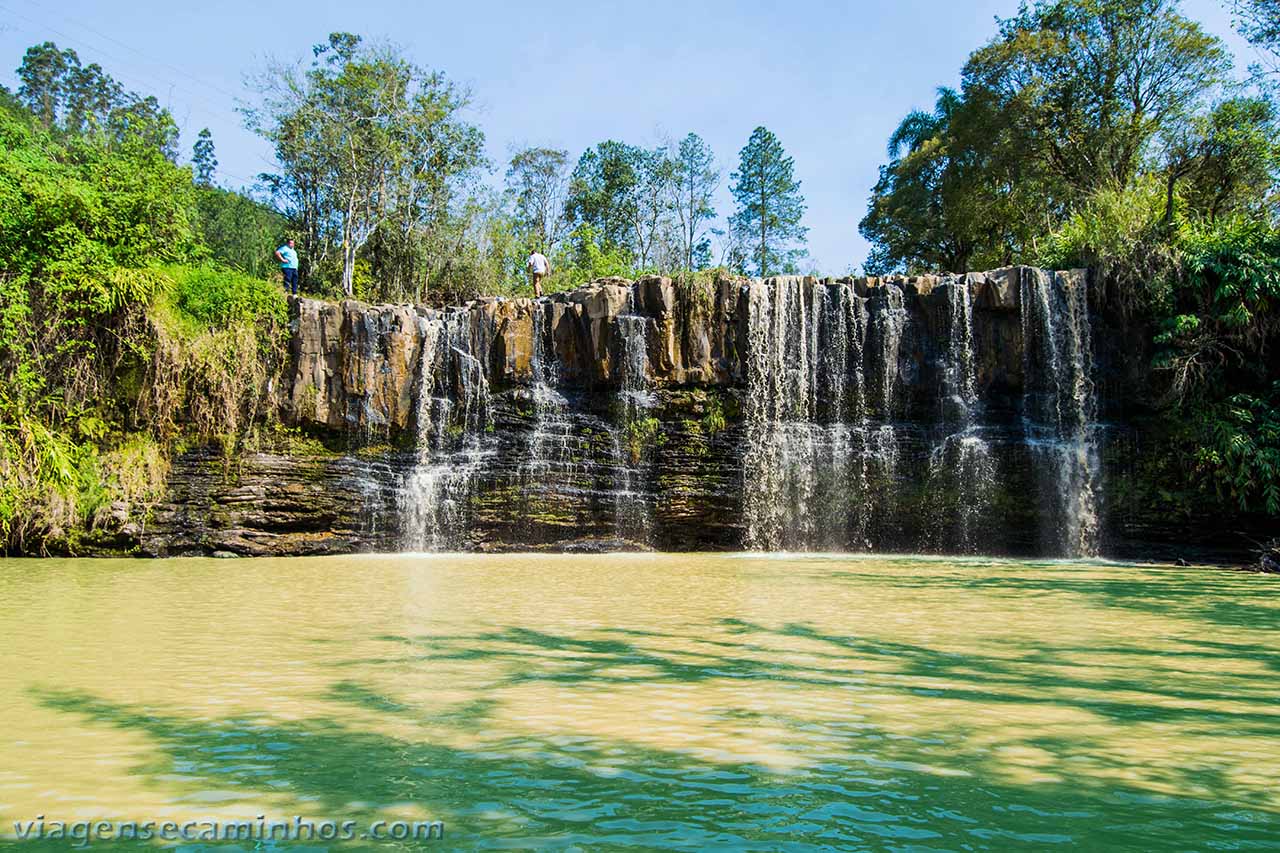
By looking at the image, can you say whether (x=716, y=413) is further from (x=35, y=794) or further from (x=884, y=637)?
(x=35, y=794)

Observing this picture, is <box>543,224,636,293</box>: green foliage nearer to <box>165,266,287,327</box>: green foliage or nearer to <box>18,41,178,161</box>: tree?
<box>165,266,287,327</box>: green foliage

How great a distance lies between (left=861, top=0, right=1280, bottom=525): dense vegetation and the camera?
1513cm

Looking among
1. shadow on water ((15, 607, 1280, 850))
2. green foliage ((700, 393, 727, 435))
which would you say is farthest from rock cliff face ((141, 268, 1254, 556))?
shadow on water ((15, 607, 1280, 850))

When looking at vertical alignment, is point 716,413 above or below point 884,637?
above

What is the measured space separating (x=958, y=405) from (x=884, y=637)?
1167 cm

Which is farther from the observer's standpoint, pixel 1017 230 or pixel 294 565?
pixel 1017 230

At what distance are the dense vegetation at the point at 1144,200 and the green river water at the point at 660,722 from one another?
9146 mm

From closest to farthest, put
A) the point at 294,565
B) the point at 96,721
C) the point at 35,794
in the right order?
the point at 35,794 < the point at 96,721 < the point at 294,565

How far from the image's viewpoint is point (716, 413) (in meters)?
16.7

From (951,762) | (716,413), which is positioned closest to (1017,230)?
(716,413)

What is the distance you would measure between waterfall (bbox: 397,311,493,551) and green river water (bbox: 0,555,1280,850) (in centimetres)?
860

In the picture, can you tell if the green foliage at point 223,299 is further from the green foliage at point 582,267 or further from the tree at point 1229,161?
the tree at point 1229,161

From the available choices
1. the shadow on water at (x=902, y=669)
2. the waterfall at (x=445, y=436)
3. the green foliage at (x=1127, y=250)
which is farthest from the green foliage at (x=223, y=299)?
the green foliage at (x=1127, y=250)

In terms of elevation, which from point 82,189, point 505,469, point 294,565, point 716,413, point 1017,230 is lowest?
point 294,565
